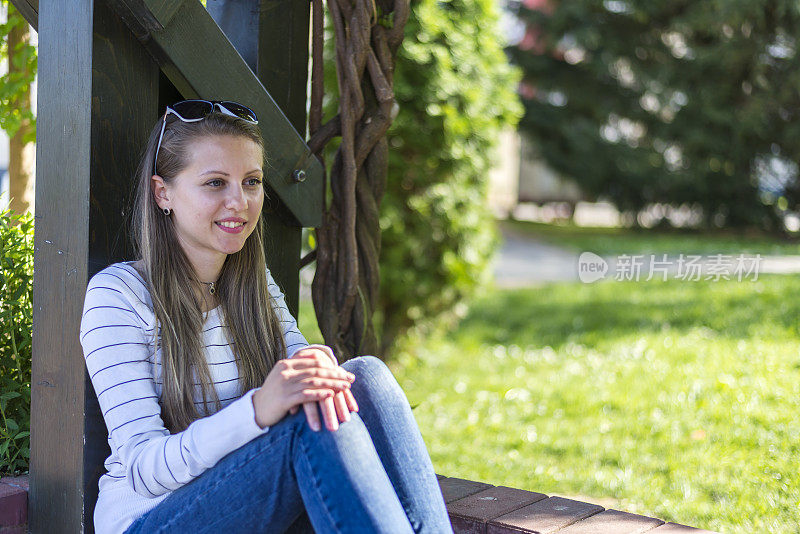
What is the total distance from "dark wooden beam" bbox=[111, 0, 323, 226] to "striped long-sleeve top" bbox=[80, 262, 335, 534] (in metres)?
0.45

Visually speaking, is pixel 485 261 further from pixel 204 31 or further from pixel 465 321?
pixel 204 31

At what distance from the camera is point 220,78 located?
1.91 m

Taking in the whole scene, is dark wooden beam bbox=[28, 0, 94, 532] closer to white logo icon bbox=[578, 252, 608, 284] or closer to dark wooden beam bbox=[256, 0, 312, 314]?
dark wooden beam bbox=[256, 0, 312, 314]

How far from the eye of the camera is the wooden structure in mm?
1720

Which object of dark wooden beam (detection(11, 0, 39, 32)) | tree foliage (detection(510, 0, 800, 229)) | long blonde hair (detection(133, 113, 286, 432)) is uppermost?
tree foliage (detection(510, 0, 800, 229))

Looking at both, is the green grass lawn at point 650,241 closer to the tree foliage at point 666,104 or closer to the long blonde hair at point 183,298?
the tree foliage at point 666,104

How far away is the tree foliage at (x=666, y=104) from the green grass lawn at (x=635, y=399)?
6.16m

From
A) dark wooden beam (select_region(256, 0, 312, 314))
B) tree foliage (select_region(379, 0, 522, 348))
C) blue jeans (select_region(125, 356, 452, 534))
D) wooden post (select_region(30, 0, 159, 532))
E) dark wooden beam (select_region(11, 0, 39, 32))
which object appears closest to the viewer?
blue jeans (select_region(125, 356, 452, 534))

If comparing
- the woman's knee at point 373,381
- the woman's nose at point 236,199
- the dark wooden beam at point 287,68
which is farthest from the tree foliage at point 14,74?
the woman's knee at point 373,381

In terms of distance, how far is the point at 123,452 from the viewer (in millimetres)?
1596

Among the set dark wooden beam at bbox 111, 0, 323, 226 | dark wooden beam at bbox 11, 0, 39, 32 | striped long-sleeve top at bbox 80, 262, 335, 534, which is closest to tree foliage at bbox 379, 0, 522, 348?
dark wooden beam at bbox 111, 0, 323, 226

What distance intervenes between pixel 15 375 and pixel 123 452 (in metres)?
0.77

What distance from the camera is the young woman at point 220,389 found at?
158cm

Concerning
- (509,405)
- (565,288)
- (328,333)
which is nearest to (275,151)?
(328,333)
